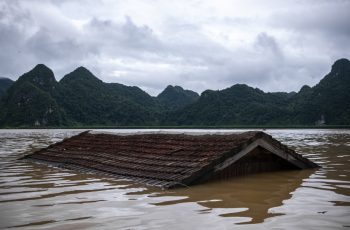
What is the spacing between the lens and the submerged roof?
7.25 m

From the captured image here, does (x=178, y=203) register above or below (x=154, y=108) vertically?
below

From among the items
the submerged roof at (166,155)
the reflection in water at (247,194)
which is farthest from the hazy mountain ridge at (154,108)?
the reflection in water at (247,194)

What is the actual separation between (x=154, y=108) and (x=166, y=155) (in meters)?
149

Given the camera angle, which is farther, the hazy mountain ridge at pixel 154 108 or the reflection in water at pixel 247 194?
the hazy mountain ridge at pixel 154 108

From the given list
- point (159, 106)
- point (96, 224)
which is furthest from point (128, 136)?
point (159, 106)

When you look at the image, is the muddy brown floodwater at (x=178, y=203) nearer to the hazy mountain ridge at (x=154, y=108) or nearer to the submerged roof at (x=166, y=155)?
the submerged roof at (x=166, y=155)

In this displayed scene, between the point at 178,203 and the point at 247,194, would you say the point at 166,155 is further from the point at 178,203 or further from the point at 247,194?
the point at 178,203

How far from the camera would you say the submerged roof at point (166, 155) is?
725 cm

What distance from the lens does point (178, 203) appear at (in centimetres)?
553

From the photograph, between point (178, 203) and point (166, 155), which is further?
point (166, 155)

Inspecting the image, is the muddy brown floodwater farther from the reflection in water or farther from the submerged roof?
the submerged roof

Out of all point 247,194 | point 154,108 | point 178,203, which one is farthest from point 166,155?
point 154,108

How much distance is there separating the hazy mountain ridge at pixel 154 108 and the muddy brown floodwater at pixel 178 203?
90915mm

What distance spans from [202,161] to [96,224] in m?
3.32
